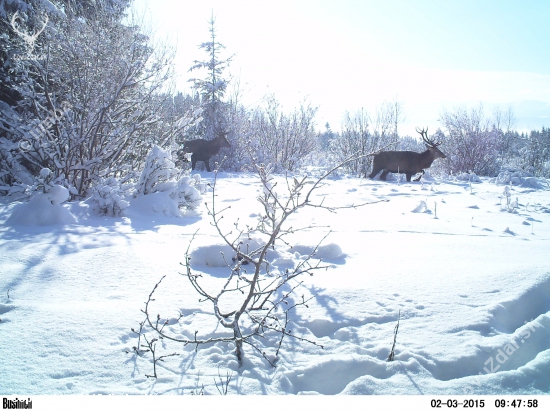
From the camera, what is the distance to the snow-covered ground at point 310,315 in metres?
1.46

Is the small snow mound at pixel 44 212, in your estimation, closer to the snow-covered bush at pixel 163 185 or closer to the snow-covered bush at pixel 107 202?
the snow-covered bush at pixel 107 202

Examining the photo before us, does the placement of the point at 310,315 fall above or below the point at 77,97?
below

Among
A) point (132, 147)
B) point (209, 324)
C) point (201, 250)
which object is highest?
point (132, 147)

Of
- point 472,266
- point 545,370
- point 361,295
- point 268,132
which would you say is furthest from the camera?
point 268,132

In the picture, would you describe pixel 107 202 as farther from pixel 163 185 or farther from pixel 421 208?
pixel 421 208

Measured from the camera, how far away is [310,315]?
2021mm

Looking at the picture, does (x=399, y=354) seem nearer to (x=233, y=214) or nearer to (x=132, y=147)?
(x=233, y=214)

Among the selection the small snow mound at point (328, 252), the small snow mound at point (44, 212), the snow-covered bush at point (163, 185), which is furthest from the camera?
the snow-covered bush at point (163, 185)

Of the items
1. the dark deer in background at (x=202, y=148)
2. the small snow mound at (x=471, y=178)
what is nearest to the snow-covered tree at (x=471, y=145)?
the small snow mound at (x=471, y=178)

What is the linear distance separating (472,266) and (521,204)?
4.48m

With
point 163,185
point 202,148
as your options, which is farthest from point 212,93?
point 163,185

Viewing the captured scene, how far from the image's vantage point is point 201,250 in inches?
111

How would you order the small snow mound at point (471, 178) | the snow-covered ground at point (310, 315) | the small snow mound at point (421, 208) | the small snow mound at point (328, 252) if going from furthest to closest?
the small snow mound at point (471, 178) → the small snow mound at point (421, 208) → the small snow mound at point (328, 252) → the snow-covered ground at point (310, 315)

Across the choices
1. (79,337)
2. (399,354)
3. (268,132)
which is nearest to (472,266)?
(399,354)
